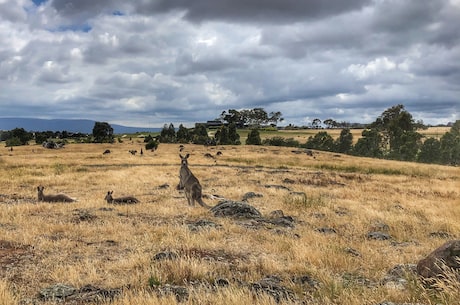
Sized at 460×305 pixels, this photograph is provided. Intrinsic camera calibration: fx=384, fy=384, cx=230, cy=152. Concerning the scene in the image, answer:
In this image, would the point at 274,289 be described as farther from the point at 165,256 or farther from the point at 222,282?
the point at 165,256

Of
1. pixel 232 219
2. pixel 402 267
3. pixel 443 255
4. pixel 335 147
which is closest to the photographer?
pixel 443 255

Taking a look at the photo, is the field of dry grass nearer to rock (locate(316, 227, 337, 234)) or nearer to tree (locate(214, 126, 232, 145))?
rock (locate(316, 227, 337, 234))

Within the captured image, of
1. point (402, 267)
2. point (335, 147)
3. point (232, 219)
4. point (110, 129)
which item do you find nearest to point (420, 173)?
point (232, 219)

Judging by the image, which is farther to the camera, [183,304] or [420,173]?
[420,173]

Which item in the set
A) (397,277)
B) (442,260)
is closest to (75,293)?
(397,277)

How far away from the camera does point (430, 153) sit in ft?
325

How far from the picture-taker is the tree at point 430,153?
98750mm

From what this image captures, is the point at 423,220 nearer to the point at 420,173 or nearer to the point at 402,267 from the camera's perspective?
the point at 402,267

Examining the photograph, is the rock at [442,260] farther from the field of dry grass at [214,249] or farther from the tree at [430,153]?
the tree at [430,153]

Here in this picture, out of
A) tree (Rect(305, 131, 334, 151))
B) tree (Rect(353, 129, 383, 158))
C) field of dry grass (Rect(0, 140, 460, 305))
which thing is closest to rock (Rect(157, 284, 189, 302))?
field of dry grass (Rect(0, 140, 460, 305))

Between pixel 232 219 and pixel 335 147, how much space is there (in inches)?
4603

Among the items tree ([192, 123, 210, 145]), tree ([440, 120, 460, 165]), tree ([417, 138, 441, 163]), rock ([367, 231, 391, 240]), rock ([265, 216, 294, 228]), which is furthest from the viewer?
tree ([192, 123, 210, 145])

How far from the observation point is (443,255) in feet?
23.8

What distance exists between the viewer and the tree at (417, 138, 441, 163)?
98750 millimetres
